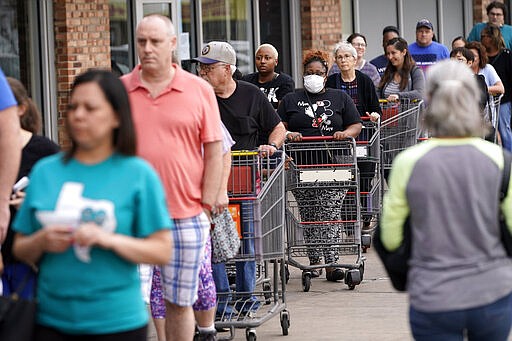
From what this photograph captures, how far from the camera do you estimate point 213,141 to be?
23.4ft

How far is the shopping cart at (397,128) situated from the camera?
13.5 m

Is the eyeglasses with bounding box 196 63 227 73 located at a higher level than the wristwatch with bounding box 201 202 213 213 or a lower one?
higher

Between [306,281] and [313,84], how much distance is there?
176 cm

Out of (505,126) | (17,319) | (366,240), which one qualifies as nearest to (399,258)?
(17,319)

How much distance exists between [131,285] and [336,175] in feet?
20.7

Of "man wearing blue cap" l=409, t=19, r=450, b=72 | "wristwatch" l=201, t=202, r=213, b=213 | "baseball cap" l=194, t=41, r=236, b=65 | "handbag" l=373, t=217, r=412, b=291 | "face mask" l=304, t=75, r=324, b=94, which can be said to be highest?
"man wearing blue cap" l=409, t=19, r=450, b=72

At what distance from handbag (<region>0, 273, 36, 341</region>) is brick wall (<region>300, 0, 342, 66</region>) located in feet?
49.4

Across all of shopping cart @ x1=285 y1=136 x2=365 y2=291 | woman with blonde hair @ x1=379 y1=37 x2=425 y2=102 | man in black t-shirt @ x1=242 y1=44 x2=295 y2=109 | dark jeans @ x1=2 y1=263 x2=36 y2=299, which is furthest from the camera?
woman with blonde hair @ x1=379 y1=37 x2=425 y2=102

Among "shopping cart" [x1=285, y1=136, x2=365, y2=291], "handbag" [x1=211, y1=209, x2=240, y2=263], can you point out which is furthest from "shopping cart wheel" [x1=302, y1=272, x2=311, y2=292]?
"handbag" [x1=211, y1=209, x2=240, y2=263]

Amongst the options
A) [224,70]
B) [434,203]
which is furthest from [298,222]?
[434,203]

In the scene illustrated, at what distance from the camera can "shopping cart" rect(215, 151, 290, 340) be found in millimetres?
8469

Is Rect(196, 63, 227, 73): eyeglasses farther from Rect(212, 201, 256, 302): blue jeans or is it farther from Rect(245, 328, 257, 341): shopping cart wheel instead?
Rect(245, 328, 257, 341): shopping cart wheel

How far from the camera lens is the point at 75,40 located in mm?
16297

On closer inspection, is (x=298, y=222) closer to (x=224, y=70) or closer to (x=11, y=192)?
(x=224, y=70)
